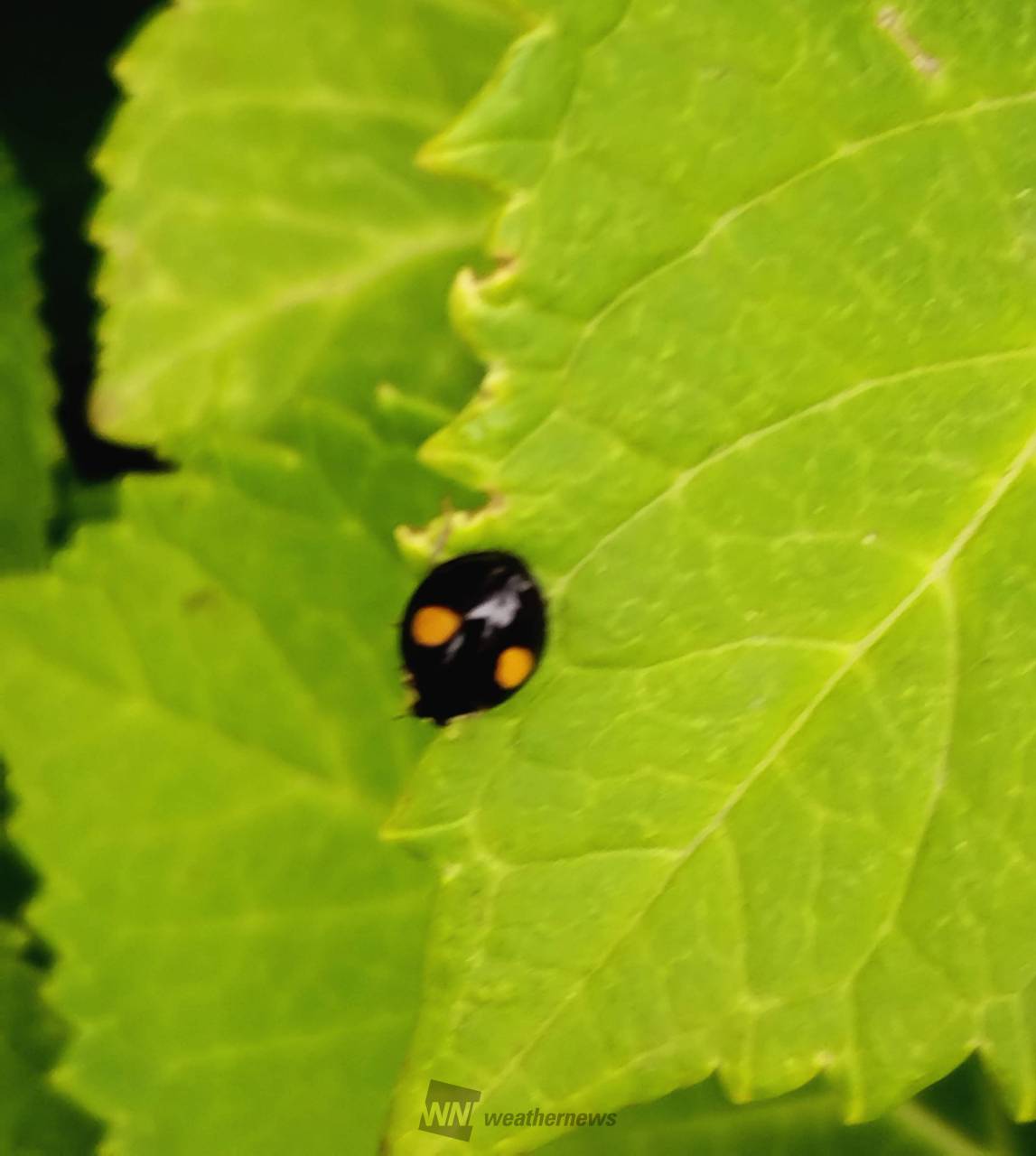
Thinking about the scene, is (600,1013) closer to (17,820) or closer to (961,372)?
(961,372)

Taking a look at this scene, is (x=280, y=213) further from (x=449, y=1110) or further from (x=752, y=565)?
(x=449, y=1110)

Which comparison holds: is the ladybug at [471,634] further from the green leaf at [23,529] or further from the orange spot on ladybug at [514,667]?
the green leaf at [23,529]

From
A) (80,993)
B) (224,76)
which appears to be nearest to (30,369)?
(224,76)

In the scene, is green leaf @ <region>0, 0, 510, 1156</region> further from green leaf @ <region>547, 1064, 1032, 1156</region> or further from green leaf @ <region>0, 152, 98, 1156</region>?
green leaf @ <region>547, 1064, 1032, 1156</region>

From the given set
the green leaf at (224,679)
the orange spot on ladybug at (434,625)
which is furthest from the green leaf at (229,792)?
the orange spot on ladybug at (434,625)

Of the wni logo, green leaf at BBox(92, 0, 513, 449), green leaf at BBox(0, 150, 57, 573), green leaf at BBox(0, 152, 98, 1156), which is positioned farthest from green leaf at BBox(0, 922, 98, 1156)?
the wni logo
